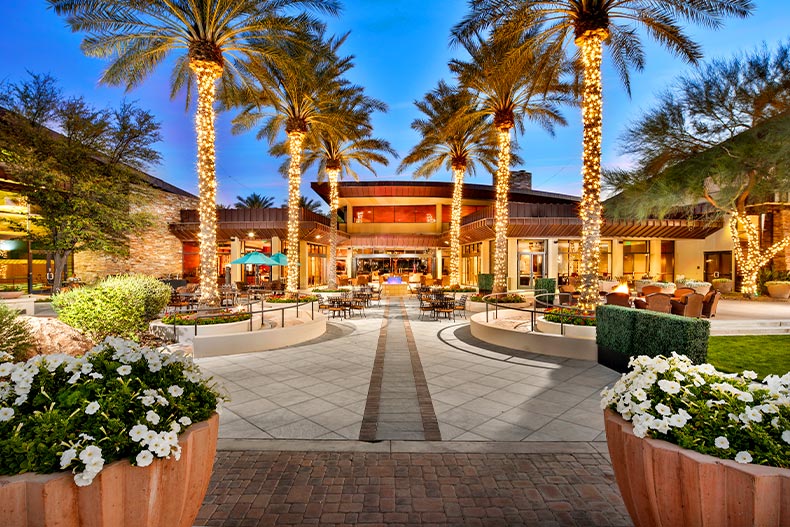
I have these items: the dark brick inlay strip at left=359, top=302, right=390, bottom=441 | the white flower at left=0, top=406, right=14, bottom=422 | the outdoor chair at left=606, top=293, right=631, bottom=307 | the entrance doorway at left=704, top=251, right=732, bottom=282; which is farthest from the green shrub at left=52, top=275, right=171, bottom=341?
the entrance doorway at left=704, top=251, right=732, bottom=282

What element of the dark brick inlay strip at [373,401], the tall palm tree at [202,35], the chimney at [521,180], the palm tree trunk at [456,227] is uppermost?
the chimney at [521,180]

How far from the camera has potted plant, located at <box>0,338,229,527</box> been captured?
5.42 ft

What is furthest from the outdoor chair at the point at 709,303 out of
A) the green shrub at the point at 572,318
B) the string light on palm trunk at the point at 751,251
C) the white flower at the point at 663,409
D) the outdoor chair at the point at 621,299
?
the white flower at the point at 663,409

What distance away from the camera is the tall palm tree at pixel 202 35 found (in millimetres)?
9922

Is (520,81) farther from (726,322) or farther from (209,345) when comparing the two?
(209,345)

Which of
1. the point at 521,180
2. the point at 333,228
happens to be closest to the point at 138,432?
the point at 333,228

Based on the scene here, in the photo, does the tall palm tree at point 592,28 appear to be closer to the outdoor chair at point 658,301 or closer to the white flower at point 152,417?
the outdoor chair at point 658,301

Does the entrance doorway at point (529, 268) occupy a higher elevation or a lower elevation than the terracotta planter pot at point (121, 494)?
higher

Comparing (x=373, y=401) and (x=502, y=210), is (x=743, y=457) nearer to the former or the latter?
(x=373, y=401)

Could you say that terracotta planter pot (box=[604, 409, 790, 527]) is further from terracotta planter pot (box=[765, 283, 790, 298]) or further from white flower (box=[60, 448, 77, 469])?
terracotta planter pot (box=[765, 283, 790, 298])

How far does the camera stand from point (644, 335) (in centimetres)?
632

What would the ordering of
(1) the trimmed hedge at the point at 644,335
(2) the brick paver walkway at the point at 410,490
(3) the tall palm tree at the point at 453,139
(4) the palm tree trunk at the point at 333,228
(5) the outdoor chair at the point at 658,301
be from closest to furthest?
(2) the brick paver walkway at the point at 410,490 < (1) the trimmed hedge at the point at 644,335 < (5) the outdoor chair at the point at 658,301 < (3) the tall palm tree at the point at 453,139 < (4) the palm tree trunk at the point at 333,228

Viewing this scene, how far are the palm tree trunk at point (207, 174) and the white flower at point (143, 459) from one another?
927cm

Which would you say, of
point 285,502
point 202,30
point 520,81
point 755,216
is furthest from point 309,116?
point 755,216
